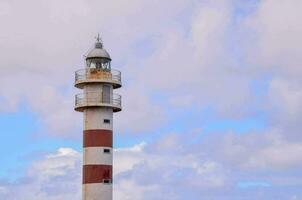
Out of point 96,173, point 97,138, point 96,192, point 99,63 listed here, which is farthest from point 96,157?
point 99,63

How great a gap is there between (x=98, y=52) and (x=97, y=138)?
5.62 meters

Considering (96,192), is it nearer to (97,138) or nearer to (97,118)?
(97,138)

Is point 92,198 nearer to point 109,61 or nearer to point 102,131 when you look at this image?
point 102,131

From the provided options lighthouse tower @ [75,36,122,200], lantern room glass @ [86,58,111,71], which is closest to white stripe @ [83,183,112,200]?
lighthouse tower @ [75,36,122,200]

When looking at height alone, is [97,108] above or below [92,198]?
above

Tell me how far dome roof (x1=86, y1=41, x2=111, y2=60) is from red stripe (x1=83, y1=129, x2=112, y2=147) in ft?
15.8

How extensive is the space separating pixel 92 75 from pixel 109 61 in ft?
5.85

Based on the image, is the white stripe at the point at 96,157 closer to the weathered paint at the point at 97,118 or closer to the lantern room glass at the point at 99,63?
the weathered paint at the point at 97,118

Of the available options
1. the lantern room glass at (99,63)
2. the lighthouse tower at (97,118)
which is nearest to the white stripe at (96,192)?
the lighthouse tower at (97,118)

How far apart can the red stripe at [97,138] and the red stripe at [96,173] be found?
1.32 meters

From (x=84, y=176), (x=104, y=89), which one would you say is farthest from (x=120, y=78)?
(x=84, y=176)

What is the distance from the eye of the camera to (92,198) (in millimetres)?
74938

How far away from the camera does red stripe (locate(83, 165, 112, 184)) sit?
75.0 metres

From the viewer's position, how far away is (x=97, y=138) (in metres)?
75.4
